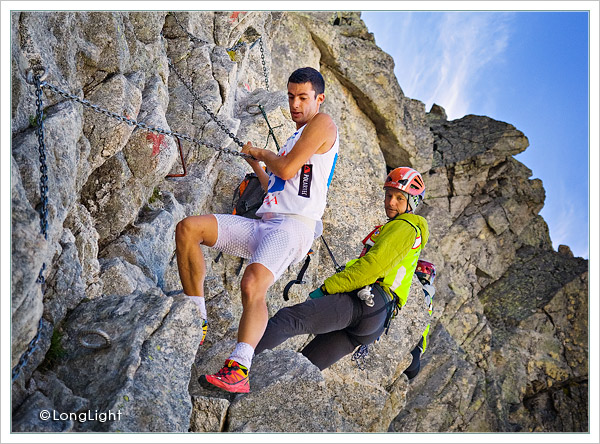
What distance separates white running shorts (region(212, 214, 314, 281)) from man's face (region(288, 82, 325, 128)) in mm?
1174

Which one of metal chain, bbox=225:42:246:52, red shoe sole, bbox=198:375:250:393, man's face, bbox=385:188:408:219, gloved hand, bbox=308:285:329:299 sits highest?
metal chain, bbox=225:42:246:52

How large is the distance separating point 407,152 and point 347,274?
2473 cm

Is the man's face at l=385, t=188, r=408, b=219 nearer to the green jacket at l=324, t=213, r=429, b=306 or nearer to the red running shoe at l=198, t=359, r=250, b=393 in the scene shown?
the green jacket at l=324, t=213, r=429, b=306

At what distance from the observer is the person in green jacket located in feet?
24.1

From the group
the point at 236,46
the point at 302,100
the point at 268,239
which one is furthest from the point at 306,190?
the point at 236,46

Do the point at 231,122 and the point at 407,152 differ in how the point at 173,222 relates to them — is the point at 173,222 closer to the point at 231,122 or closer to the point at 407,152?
the point at 231,122

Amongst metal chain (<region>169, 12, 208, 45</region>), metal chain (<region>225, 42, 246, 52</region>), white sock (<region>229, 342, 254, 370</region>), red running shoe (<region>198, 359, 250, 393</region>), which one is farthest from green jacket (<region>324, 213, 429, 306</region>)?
metal chain (<region>225, 42, 246, 52</region>)

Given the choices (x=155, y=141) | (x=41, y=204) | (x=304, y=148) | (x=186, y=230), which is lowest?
(x=41, y=204)

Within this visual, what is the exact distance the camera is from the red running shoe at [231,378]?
5809 mm

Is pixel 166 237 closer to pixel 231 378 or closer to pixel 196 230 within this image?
pixel 196 230

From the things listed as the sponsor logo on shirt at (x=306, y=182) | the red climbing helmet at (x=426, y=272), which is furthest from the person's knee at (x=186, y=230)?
the red climbing helmet at (x=426, y=272)

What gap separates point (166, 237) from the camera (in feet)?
30.2

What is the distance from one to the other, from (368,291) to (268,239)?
1832mm

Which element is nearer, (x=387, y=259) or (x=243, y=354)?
(x=243, y=354)
